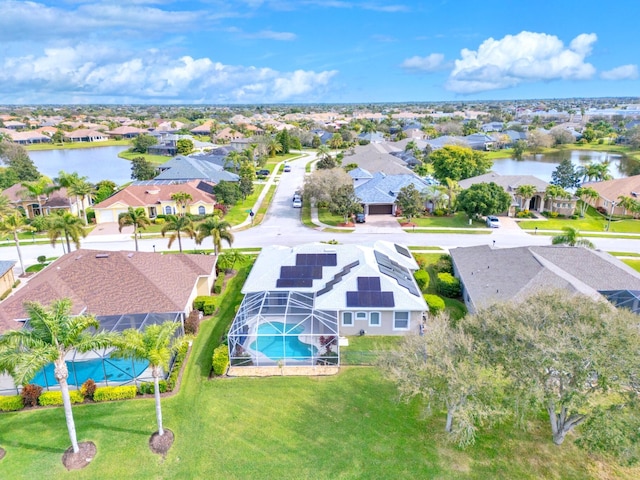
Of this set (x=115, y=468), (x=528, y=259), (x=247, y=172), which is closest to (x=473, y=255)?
(x=528, y=259)

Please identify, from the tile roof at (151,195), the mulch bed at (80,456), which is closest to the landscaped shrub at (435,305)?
the mulch bed at (80,456)

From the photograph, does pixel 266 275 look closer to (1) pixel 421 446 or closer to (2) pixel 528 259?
(1) pixel 421 446

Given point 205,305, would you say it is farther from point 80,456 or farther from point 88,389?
point 80,456

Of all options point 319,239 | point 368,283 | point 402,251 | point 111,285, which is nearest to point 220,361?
point 111,285

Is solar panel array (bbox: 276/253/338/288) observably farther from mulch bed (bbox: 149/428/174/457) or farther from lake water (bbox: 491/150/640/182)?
lake water (bbox: 491/150/640/182)

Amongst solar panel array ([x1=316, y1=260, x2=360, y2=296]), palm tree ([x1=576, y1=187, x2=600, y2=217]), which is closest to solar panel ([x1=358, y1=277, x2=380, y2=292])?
solar panel array ([x1=316, y1=260, x2=360, y2=296])

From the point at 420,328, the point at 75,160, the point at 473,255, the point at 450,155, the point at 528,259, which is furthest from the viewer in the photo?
the point at 75,160
